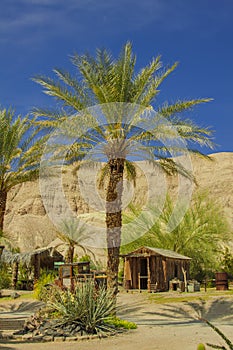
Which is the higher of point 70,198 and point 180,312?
point 70,198

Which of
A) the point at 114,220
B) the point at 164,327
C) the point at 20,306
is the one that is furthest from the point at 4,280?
the point at 164,327

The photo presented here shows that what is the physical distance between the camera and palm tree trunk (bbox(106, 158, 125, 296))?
15.5 m

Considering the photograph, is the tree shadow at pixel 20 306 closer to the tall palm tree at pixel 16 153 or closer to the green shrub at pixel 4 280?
the tall palm tree at pixel 16 153

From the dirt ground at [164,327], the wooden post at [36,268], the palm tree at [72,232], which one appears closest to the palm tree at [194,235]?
the palm tree at [72,232]

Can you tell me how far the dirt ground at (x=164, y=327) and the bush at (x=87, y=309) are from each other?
2.70 feet

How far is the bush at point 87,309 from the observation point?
1353 centimetres

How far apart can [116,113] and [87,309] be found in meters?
6.38

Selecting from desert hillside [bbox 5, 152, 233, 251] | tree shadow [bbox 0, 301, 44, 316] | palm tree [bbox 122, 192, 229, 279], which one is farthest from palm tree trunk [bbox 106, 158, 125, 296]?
desert hillside [bbox 5, 152, 233, 251]

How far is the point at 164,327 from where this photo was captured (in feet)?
48.9

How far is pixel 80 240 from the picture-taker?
38.8m

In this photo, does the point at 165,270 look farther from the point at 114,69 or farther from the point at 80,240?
the point at 114,69

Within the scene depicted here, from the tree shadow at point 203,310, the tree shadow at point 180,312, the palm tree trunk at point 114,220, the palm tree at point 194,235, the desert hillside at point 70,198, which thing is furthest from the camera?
the desert hillside at point 70,198

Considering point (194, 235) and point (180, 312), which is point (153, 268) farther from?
point (180, 312)

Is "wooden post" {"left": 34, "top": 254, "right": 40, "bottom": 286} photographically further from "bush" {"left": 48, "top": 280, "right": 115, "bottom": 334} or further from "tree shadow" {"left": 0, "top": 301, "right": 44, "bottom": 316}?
"bush" {"left": 48, "top": 280, "right": 115, "bottom": 334}
